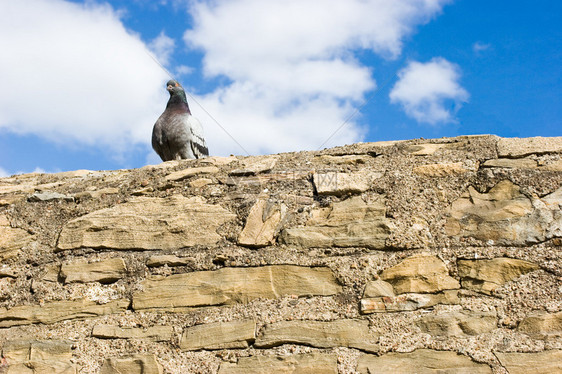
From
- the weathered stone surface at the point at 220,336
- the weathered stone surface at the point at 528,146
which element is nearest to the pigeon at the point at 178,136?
the weathered stone surface at the point at 220,336

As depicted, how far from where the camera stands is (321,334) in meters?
2.39

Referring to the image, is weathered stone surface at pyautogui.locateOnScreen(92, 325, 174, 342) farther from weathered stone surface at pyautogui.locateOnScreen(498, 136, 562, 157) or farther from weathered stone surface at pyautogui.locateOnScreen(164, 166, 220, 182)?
weathered stone surface at pyautogui.locateOnScreen(498, 136, 562, 157)

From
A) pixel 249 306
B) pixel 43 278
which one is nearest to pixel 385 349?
pixel 249 306

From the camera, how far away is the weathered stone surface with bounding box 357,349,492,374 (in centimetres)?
221

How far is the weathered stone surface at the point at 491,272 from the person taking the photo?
8.00ft

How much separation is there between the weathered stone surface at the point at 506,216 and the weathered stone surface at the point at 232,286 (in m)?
0.70

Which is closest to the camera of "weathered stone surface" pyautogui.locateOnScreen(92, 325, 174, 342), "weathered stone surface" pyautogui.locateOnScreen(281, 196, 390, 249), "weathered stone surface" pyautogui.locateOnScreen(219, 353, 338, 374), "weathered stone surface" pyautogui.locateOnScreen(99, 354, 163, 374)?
"weathered stone surface" pyautogui.locateOnScreen(219, 353, 338, 374)

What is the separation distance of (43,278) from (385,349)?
1779mm

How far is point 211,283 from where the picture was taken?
8.66ft

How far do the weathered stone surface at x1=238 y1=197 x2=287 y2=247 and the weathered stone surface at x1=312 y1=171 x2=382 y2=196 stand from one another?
0.80ft

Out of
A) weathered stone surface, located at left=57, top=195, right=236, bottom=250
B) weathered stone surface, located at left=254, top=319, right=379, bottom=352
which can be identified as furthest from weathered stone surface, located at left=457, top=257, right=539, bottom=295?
weathered stone surface, located at left=57, top=195, right=236, bottom=250

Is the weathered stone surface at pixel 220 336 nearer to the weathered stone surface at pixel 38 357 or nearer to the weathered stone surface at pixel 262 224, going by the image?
the weathered stone surface at pixel 262 224

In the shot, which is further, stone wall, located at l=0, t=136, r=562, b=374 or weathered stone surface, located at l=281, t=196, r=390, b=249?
weathered stone surface, located at l=281, t=196, r=390, b=249

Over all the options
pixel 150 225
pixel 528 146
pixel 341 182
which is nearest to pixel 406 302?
pixel 341 182
